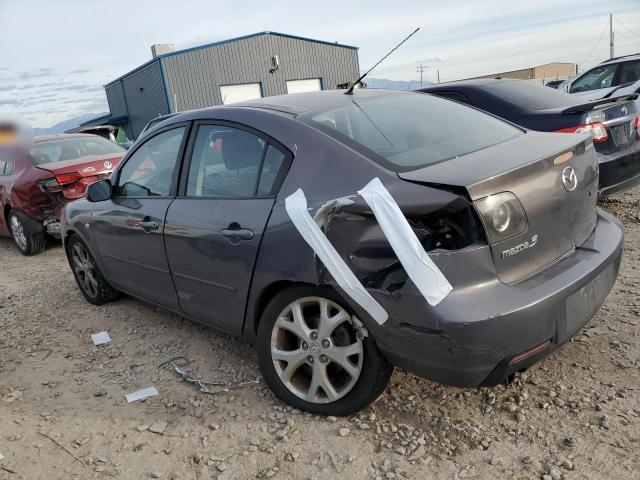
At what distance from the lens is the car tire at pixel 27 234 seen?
6.91 m

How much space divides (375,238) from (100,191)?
102 inches

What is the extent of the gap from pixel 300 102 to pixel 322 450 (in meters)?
1.86

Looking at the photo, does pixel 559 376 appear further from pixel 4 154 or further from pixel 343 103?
pixel 4 154

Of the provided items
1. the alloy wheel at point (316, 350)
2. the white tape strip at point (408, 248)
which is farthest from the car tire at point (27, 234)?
the white tape strip at point (408, 248)

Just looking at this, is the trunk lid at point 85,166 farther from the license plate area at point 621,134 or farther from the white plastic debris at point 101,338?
the license plate area at point 621,134

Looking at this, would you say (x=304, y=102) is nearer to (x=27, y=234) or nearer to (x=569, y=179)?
(x=569, y=179)

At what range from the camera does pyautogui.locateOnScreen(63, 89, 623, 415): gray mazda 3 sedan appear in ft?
7.01

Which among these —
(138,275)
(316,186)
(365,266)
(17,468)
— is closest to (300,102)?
(316,186)

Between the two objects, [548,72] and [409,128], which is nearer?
[409,128]

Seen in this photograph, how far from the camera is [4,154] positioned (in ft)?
20.6

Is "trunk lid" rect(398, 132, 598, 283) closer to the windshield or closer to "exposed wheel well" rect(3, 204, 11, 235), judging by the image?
the windshield

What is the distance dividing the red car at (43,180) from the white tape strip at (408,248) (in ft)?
17.6

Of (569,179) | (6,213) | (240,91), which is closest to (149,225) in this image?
(569,179)

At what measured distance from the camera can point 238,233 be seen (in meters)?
2.79
